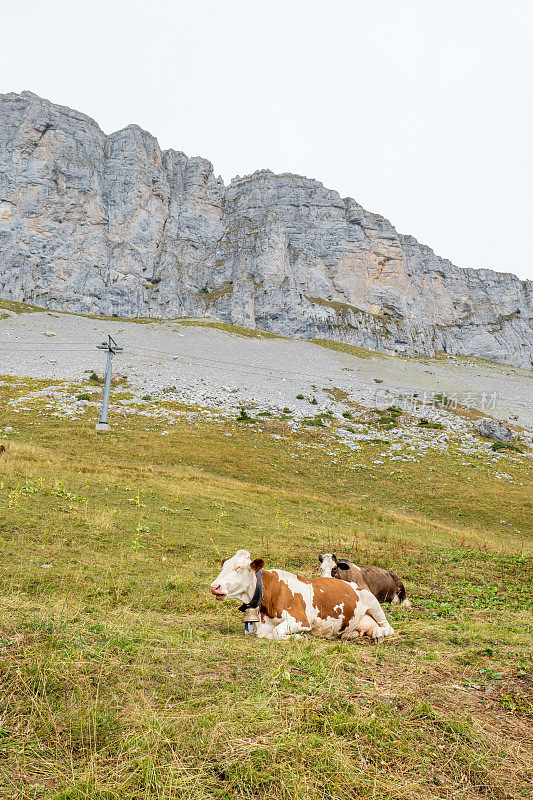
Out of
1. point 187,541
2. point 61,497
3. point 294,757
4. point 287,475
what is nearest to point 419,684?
point 294,757

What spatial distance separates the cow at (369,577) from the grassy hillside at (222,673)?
55 centimetres

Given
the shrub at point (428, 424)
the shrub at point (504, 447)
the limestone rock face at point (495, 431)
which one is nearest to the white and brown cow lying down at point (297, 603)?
the shrub at point (504, 447)

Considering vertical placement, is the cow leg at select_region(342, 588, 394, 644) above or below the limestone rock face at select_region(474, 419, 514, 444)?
above

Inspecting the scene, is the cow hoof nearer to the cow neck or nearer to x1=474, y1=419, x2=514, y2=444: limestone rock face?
the cow neck

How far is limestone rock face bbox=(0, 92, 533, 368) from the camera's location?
136375 mm

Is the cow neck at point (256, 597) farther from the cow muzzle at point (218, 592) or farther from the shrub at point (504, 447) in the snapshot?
the shrub at point (504, 447)

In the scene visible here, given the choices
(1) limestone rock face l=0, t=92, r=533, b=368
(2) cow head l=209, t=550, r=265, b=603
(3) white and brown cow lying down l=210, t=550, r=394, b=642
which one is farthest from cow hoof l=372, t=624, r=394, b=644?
(1) limestone rock face l=0, t=92, r=533, b=368

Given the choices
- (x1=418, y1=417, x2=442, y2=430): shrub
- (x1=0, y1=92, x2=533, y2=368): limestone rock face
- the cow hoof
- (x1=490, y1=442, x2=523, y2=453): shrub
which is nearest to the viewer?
the cow hoof

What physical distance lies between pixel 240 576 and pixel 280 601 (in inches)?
31.3

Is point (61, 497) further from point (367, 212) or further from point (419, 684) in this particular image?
point (367, 212)

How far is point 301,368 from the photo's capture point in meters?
70.6

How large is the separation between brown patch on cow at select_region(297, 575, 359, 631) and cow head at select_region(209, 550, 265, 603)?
963mm

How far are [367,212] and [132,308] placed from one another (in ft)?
373

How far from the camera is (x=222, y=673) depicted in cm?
463
